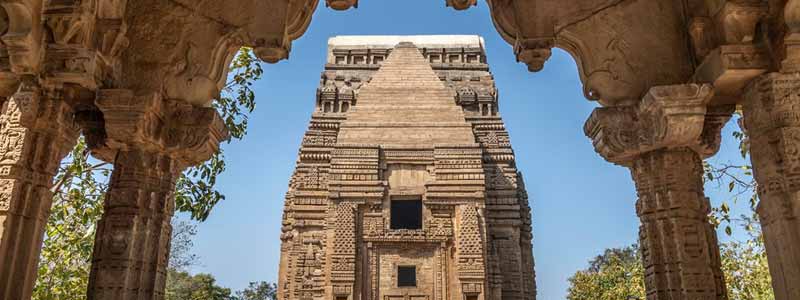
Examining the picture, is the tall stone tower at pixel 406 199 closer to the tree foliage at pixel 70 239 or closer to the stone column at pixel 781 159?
the tree foliage at pixel 70 239

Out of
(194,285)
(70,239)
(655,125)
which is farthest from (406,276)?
(194,285)

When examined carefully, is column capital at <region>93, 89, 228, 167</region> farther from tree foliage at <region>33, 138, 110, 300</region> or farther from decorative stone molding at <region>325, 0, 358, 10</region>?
tree foliage at <region>33, 138, 110, 300</region>

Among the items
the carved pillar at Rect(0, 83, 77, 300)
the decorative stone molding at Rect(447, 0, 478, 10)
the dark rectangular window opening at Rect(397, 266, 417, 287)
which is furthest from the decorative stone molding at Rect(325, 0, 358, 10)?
the dark rectangular window opening at Rect(397, 266, 417, 287)

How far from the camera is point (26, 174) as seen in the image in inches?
156

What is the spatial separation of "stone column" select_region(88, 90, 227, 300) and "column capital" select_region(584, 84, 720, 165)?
3.16 m

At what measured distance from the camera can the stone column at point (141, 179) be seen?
174 inches

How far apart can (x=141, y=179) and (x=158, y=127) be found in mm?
427

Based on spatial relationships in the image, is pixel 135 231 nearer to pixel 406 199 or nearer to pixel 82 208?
pixel 82 208

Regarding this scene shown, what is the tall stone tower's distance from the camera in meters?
18.0

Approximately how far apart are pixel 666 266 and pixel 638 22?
6.34ft

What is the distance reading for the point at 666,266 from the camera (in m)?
4.54

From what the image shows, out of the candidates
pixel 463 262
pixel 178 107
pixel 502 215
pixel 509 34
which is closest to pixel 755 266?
pixel 463 262

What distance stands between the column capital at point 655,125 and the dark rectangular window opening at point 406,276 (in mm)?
13506

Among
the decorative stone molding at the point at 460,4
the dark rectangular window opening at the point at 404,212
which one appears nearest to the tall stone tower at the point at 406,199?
the dark rectangular window opening at the point at 404,212
